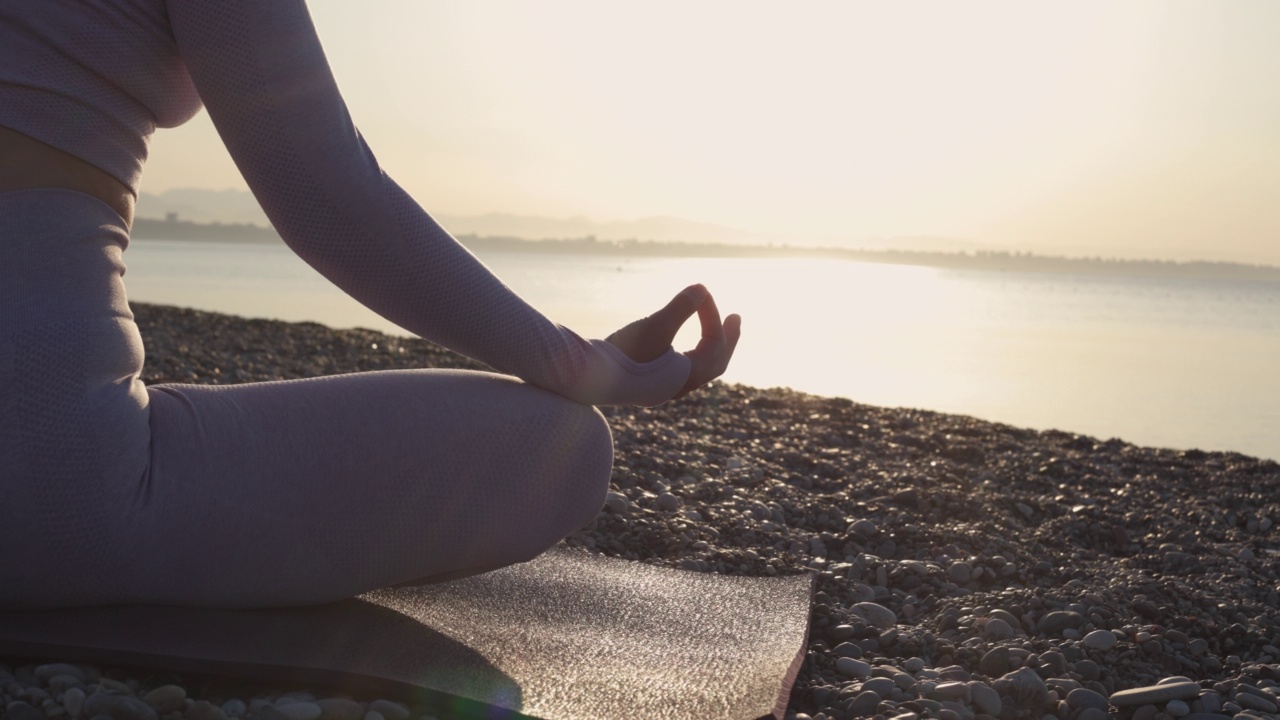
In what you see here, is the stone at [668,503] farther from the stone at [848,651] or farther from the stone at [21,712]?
the stone at [21,712]

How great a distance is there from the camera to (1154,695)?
2324 mm

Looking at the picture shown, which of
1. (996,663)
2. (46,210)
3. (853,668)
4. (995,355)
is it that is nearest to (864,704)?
(853,668)

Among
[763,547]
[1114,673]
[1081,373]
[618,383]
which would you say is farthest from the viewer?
[1081,373]

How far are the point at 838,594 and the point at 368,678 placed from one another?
169cm

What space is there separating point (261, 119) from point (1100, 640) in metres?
2.34

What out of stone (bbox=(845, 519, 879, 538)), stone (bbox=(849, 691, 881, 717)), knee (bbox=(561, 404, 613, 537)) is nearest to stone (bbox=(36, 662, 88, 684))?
knee (bbox=(561, 404, 613, 537))

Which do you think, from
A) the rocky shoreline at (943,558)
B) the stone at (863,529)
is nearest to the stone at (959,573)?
the rocky shoreline at (943,558)

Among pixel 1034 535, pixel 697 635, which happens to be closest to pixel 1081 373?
pixel 1034 535

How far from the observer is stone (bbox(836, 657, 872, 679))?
2426mm

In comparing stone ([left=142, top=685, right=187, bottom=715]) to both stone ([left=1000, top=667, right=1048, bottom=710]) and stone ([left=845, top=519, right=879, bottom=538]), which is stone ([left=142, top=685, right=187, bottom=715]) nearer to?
stone ([left=1000, top=667, right=1048, bottom=710])

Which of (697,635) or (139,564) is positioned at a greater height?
(139,564)

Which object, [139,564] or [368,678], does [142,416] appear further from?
[368,678]

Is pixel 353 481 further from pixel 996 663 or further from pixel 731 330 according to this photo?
pixel 996 663

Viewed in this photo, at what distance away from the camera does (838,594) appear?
123 inches
